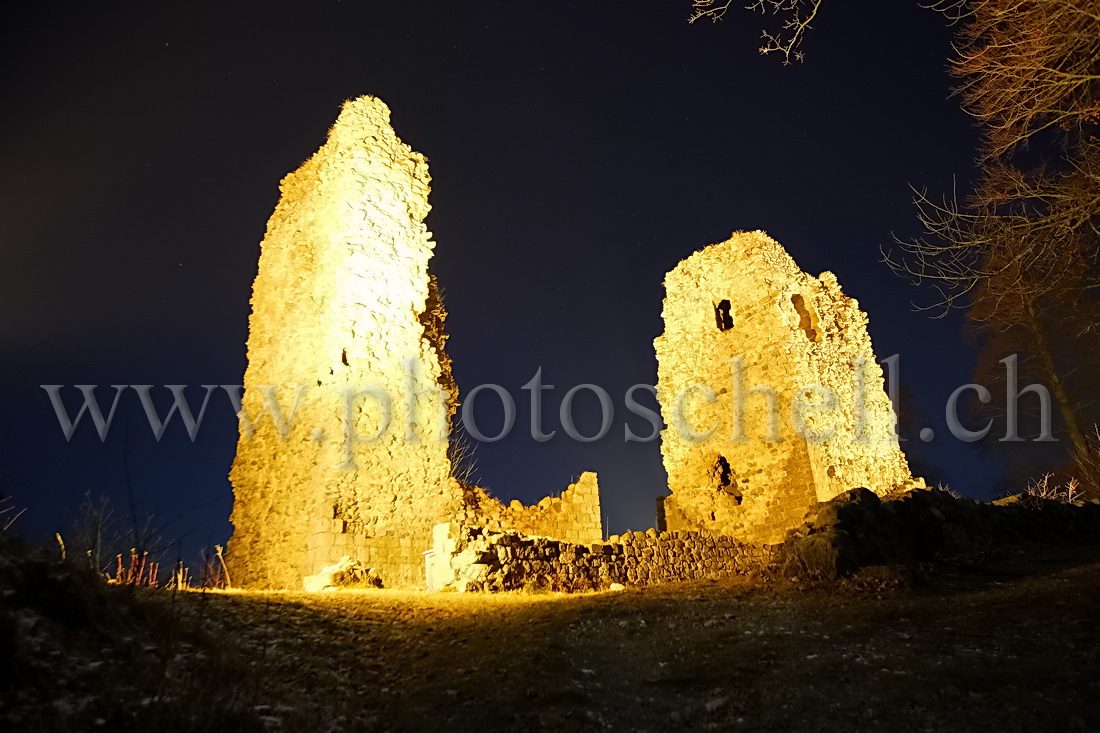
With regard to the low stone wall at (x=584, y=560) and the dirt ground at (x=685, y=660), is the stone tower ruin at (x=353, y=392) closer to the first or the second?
the low stone wall at (x=584, y=560)

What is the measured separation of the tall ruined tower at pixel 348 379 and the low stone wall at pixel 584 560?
1.73 meters

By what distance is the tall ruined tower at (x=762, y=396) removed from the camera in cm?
1502

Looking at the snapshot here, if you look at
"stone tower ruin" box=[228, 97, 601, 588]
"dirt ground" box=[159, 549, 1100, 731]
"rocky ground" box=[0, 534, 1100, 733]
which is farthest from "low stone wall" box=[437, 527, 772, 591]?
"rocky ground" box=[0, 534, 1100, 733]

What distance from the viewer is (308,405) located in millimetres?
11219

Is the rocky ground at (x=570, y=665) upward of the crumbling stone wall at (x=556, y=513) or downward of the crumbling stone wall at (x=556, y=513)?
downward

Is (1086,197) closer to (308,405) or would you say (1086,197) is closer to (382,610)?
(382,610)

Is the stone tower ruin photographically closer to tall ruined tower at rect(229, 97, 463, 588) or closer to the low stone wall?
tall ruined tower at rect(229, 97, 463, 588)

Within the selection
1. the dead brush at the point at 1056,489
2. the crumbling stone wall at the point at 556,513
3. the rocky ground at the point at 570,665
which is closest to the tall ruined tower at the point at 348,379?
the crumbling stone wall at the point at 556,513

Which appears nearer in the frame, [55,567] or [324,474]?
[55,567]

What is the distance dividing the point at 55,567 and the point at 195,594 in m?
2.45

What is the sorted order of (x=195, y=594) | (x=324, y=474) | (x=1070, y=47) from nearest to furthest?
1. (x=1070, y=47)
2. (x=195, y=594)
3. (x=324, y=474)

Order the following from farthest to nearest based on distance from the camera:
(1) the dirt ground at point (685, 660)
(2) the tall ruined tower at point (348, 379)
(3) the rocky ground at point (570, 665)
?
(2) the tall ruined tower at point (348, 379) < (1) the dirt ground at point (685, 660) < (3) the rocky ground at point (570, 665)

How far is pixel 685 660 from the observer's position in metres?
5.27

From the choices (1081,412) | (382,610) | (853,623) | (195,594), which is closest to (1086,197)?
(853,623)
